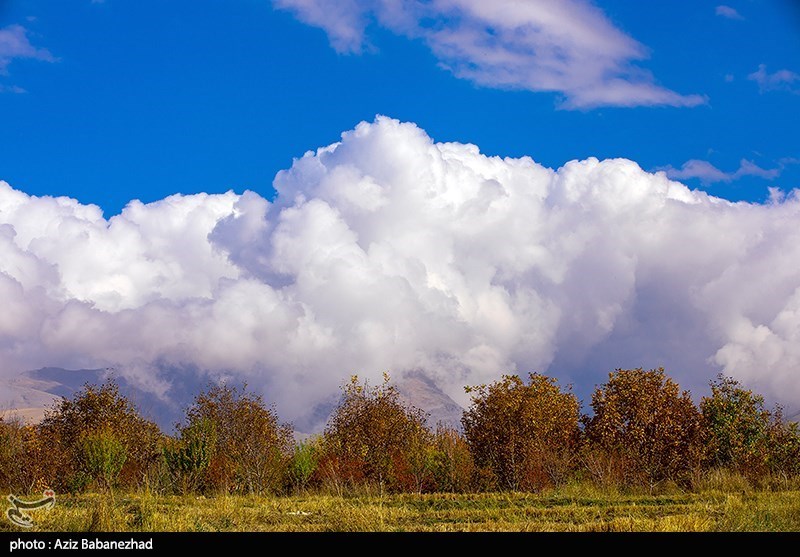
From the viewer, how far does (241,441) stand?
36.3 m

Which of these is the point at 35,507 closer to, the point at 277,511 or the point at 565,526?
the point at 277,511

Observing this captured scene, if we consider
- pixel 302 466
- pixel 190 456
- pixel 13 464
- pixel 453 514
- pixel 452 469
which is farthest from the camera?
pixel 302 466

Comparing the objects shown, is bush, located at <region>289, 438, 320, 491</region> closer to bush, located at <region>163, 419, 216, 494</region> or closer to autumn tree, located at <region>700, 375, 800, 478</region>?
bush, located at <region>163, 419, 216, 494</region>

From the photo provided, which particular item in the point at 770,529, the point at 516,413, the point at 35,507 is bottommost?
the point at 770,529

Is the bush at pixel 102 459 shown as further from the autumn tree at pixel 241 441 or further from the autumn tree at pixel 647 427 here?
the autumn tree at pixel 647 427

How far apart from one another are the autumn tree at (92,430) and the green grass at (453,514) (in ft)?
40.8

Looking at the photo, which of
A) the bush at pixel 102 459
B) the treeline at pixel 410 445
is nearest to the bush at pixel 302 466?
the treeline at pixel 410 445

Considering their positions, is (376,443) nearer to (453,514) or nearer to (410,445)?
(410,445)

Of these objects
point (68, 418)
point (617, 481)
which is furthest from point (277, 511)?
point (68, 418)

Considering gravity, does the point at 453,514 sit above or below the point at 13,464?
below

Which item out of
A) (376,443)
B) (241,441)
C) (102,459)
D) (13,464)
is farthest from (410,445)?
(13,464)

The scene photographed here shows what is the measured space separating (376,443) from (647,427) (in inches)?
503
